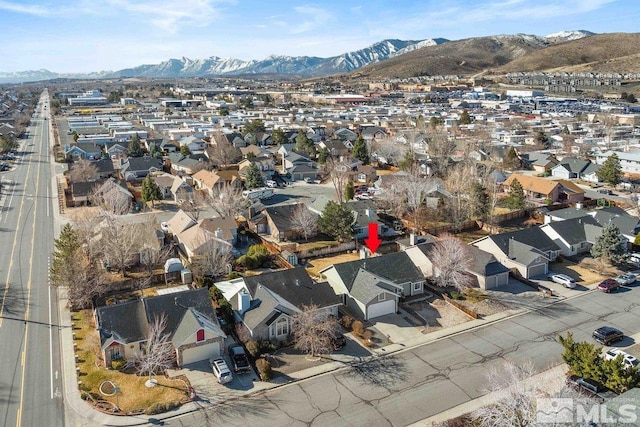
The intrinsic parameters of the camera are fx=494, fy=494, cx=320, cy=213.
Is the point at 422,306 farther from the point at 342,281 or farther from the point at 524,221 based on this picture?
the point at 524,221

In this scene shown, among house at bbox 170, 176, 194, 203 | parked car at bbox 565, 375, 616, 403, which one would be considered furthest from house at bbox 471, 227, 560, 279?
house at bbox 170, 176, 194, 203

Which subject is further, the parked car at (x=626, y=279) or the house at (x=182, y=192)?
the house at (x=182, y=192)

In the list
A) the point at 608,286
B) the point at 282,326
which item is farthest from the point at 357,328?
the point at 608,286

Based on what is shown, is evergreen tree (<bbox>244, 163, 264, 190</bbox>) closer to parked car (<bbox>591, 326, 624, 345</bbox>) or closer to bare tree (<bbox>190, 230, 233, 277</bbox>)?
bare tree (<bbox>190, 230, 233, 277</bbox>)

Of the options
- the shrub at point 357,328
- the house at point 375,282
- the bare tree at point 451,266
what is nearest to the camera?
the shrub at point 357,328

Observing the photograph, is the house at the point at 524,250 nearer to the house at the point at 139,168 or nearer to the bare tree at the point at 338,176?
the bare tree at the point at 338,176

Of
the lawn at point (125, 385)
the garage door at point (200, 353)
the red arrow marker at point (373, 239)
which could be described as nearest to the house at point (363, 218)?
the red arrow marker at point (373, 239)

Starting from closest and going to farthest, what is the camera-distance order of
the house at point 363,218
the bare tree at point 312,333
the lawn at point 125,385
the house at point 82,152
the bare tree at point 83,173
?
the lawn at point 125,385 → the bare tree at point 312,333 → the house at point 363,218 → the bare tree at point 83,173 → the house at point 82,152

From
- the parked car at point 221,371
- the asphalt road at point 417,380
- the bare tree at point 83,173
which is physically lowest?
the asphalt road at point 417,380

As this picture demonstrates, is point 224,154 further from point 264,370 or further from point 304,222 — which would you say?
point 264,370
